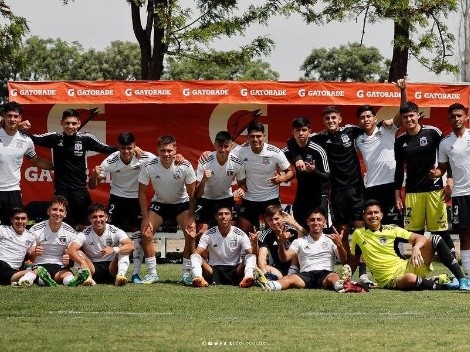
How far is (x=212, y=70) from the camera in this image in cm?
4616

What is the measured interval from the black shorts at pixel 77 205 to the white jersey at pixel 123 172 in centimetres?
39

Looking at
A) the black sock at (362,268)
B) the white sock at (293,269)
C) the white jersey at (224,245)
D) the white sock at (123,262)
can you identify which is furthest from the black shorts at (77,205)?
the black sock at (362,268)

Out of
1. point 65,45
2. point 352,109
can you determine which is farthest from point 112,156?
point 65,45

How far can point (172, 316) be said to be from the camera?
9594 mm

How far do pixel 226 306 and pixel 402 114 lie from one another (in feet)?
12.1

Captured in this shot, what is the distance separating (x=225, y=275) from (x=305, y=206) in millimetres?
1344

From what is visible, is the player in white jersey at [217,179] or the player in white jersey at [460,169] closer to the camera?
the player in white jersey at [460,169]

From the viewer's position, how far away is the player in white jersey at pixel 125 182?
13273 mm

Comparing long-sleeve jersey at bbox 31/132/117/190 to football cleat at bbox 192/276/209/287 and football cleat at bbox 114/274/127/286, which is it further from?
football cleat at bbox 192/276/209/287

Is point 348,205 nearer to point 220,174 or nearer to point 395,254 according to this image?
point 395,254

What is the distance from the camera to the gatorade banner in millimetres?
16453

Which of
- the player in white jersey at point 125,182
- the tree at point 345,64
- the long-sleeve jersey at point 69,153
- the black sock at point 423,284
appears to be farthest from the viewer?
the tree at point 345,64

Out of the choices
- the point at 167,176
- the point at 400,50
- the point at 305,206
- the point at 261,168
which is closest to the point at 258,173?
the point at 261,168

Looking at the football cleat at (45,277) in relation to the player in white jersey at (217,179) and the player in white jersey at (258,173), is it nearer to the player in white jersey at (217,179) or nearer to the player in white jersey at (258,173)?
the player in white jersey at (217,179)
